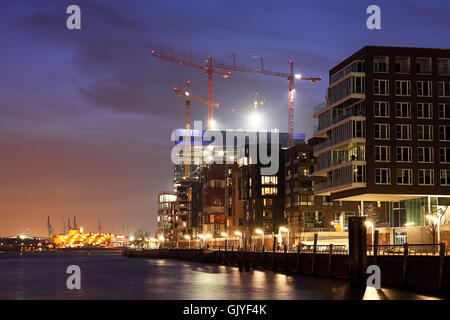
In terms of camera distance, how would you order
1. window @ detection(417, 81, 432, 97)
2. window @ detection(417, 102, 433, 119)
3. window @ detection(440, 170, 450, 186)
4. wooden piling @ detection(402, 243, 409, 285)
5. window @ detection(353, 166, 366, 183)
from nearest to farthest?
wooden piling @ detection(402, 243, 409, 285) → window @ detection(440, 170, 450, 186) → window @ detection(353, 166, 366, 183) → window @ detection(417, 102, 433, 119) → window @ detection(417, 81, 432, 97)

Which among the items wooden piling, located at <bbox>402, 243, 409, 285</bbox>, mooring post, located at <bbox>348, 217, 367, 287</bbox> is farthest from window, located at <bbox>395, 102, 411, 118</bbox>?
wooden piling, located at <bbox>402, 243, 409, 285</bbox>

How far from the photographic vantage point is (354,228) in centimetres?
5500

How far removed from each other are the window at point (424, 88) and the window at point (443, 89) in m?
1.56

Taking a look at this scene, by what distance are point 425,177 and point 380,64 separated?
19.7 metres

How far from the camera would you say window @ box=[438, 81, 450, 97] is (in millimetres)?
108000

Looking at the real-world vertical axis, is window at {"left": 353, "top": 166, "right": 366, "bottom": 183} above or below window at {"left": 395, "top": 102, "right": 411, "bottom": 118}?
below

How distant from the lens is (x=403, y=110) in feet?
354

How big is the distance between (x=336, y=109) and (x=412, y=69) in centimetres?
1602

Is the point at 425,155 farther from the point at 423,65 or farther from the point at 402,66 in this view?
the point at 402,66

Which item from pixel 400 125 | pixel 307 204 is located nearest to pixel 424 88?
pixel 400 125

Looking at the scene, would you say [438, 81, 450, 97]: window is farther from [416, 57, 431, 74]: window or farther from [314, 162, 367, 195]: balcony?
[314, 162, 367, 195]: balcony

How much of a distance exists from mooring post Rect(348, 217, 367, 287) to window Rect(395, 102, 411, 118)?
56268mm

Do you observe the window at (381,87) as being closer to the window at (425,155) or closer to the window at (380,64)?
the window at (380,64)
